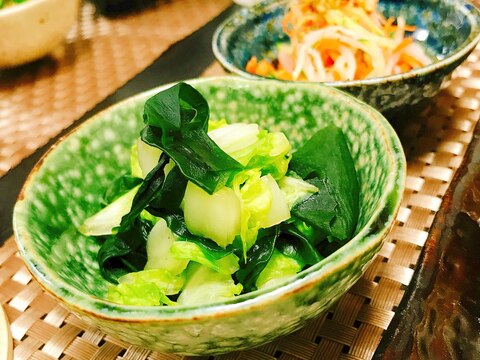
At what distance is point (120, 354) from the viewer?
35.9 inches

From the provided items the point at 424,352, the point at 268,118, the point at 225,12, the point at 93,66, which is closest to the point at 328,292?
the point at 424,352

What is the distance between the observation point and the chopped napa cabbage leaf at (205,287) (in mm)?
755

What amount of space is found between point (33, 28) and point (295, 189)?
56.1 inches

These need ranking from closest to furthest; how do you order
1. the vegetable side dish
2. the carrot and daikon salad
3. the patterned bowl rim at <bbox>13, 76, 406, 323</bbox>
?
the patterned bowl rim at <bbox>13, 76, 406, 323</bbox> < the carrot and daikon salad < the vegetable side dish

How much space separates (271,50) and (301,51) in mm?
202

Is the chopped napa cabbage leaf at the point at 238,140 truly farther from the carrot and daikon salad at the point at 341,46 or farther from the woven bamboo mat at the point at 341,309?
the carrot and daikon salad at the point at 341,46

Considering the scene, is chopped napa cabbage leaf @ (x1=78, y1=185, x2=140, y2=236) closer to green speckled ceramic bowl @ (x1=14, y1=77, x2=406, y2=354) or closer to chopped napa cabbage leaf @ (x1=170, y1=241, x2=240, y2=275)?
green speckled ceramic bowl @ (x1=14, y1=77, x2=406, y2=354)

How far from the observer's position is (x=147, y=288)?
78 centimetres

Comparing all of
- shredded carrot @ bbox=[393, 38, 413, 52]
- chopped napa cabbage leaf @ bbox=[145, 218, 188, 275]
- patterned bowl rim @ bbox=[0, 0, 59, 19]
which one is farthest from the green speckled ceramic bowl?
patterned bowl rim @ bbox=[0, 0, 59, 19]

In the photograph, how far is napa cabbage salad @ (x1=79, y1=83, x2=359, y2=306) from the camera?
794 millimetres

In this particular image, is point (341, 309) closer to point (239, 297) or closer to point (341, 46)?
point (239, 297)

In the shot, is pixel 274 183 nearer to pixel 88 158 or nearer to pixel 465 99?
pixel 88 158

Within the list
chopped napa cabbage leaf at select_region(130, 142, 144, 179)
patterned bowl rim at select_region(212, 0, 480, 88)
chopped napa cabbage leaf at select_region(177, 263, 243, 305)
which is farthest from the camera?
patterned bowl rim at select_region(212, 0, 480, 88)

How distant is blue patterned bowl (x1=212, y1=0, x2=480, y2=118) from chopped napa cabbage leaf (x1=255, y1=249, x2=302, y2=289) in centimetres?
49
